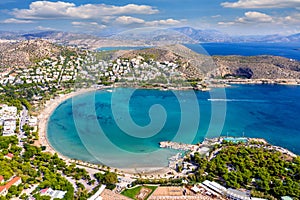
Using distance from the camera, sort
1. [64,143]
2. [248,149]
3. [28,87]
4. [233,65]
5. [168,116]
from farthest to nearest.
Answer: [233,65], [28,87], [168,116], [64,143], [248,149]

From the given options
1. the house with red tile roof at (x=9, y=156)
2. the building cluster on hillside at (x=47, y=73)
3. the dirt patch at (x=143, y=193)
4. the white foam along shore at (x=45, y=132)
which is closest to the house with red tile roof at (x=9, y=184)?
the house with red tile roof at (x=9, y=156)

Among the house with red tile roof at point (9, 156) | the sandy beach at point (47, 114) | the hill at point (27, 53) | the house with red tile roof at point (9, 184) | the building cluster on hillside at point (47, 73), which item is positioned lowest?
the house with red tile roof at point (9, 184)

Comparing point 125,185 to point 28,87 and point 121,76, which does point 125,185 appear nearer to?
point 28,87

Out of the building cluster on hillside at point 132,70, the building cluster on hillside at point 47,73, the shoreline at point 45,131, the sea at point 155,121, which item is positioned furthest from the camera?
the building cluster on hillside at point 132,70

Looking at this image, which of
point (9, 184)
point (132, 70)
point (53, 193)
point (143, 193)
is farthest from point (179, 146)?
point (132, 70)

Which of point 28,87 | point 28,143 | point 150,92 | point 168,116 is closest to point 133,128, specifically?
point 168,116

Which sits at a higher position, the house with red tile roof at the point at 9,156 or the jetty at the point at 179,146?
the house with red tile roof at the point at 9,156

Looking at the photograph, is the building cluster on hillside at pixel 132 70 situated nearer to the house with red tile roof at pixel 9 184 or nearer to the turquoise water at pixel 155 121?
the turquoise water at pixel 155 121

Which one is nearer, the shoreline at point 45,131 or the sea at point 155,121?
the shoreline at point 45,131
